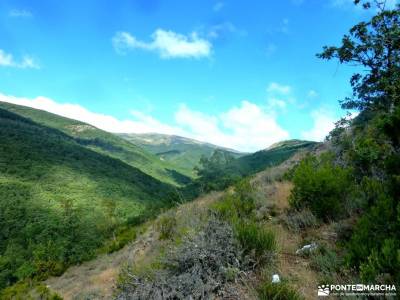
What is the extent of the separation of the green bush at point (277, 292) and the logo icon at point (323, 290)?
0.76 ft

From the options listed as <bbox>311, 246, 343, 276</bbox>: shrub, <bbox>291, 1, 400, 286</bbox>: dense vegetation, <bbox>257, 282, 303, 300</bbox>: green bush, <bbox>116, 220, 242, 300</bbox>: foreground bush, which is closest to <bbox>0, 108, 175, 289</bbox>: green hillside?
<bbox>291, 1, 400, 286</bbox>: dense vegetation

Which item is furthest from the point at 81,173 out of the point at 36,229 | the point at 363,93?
the point at 363,93

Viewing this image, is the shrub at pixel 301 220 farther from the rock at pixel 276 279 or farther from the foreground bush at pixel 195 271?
the rock at pixel 276 279

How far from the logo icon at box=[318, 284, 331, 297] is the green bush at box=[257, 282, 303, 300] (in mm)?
233

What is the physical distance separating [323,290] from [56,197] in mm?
113337

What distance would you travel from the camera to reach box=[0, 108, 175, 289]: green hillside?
5632 cm

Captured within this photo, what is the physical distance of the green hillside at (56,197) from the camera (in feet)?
185

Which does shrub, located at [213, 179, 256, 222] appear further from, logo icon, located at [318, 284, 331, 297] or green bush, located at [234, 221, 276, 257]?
logo icon, located at [318, 284, 331, 297]

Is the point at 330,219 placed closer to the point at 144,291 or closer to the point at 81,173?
the point at 144,291

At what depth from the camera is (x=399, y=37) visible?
1134 centimetres

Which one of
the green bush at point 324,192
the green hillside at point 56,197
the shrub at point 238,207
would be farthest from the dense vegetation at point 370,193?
the green hillside at point 56,197

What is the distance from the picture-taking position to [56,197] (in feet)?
342

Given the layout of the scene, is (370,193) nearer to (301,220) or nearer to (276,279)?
(301,220)

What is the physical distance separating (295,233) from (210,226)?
5.33ft
